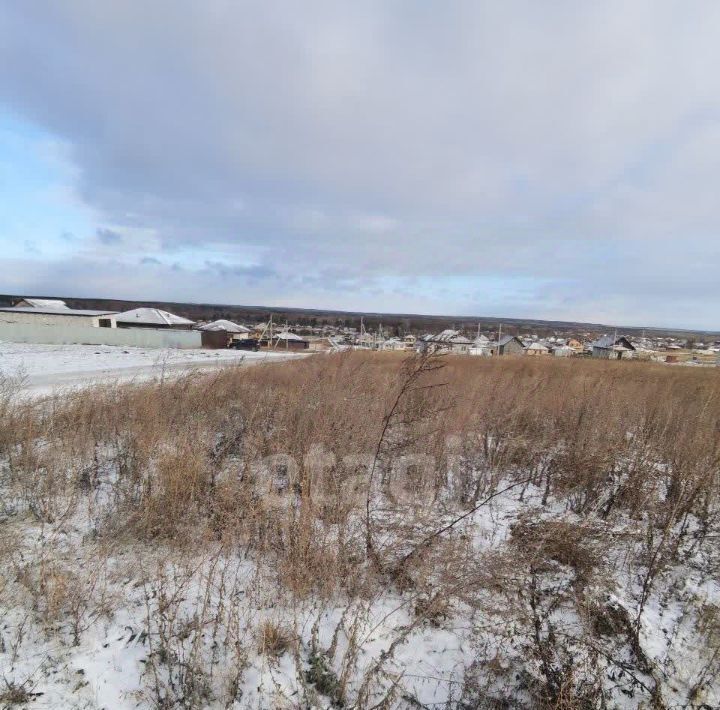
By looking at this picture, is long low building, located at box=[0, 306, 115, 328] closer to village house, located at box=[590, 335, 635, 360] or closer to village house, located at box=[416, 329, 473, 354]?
village house, located at box=[416, 329, 473, 354]

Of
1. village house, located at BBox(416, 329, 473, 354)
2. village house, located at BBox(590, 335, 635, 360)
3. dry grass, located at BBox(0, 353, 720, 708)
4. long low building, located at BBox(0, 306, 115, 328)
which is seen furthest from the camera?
village house, located at BBox(590, 335, 635, 360)

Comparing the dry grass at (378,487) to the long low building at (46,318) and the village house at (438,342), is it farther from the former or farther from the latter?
the long low building at (46,318)

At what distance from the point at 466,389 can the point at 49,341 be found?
113 ft

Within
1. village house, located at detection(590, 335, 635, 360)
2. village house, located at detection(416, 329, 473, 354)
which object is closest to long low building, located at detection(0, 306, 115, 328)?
village house, located at detection(416, 329, 473, 354)

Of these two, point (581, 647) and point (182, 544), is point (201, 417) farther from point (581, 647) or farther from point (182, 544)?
point (581, 647)

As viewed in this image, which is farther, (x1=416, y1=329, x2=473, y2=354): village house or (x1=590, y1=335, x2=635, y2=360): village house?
(x1=590, y1=335, x2=635, y2=360): village house

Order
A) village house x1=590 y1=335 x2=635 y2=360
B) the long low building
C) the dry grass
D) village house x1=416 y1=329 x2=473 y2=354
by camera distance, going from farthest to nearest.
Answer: village house x1=590 y1=335 x2=635 y2=360
the long low building
village house x1=416 y1=329 x2=473 y2=354
the dry grass

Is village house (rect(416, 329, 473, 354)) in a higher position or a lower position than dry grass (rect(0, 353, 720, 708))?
higher

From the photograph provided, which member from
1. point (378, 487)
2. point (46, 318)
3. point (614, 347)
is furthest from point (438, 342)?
point (614, 347)

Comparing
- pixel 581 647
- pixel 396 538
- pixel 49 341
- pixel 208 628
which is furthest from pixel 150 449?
pixel 49 341

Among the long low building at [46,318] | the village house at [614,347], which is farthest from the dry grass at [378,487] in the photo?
the village house at [614,347]

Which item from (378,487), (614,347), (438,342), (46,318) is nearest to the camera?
(438,342)

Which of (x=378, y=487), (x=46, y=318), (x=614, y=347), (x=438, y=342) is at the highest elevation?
(x=46, y=318)

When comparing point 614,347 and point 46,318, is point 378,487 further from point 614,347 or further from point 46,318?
point 614,347
